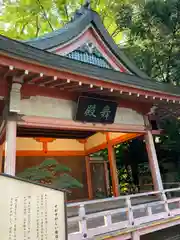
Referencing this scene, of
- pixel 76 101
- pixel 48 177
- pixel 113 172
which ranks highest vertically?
pixel 76 101

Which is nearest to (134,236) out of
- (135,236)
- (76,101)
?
(135,236)

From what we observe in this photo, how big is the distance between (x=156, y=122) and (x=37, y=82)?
16.5 feet

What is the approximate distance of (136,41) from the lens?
1271 centimetres

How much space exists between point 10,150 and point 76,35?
4.96 meters

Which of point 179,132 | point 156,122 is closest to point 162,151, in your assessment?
point 179,132

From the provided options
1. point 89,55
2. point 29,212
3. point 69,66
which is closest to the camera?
point 29,212

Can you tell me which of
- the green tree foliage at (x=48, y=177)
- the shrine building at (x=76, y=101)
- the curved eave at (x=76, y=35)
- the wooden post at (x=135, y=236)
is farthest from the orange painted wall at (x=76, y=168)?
the wooden post at (x=135, y=236)

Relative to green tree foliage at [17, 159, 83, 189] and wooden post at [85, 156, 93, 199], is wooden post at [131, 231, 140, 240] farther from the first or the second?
wooden post at [85, 156, 93, 199]

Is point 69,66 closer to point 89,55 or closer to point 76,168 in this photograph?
point 89,55

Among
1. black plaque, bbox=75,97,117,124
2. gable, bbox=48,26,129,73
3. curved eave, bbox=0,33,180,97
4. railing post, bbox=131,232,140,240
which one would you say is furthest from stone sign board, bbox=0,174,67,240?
gable, bbox=48,26,129,73

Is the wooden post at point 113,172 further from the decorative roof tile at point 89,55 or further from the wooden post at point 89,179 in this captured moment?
the decorative roof tile at point 89,55

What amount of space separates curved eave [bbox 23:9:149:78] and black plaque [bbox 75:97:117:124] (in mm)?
2480

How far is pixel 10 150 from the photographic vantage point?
4.73m

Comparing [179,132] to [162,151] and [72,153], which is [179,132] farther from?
[72,153]
